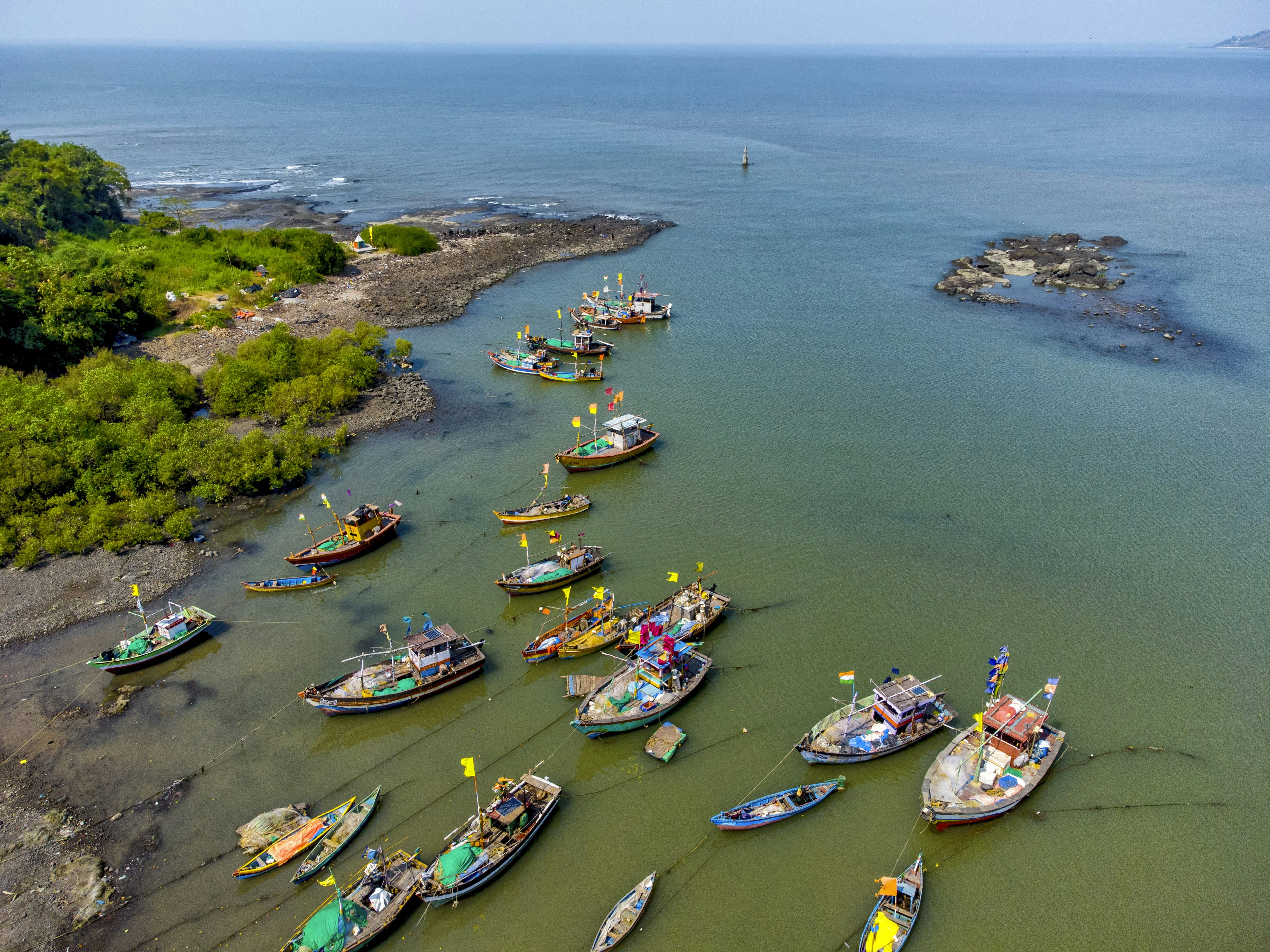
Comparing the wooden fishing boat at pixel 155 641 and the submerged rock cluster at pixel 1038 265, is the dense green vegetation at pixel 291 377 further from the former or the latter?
the submerged rock cluster at pixel 1038 265

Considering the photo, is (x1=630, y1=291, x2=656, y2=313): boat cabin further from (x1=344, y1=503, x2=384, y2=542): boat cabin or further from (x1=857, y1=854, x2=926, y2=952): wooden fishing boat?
(x1=857, y1=854, x2=926, y2=952): wooden fishing boat

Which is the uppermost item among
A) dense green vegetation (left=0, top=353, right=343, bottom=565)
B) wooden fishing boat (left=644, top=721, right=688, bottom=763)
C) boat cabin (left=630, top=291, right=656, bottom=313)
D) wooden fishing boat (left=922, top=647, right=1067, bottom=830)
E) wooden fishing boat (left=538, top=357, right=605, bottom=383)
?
boat cabin (left=630, top=291, right=656, bottom=313)

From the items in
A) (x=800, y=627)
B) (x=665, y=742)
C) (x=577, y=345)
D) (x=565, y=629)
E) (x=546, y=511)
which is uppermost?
(x=577, y=345)

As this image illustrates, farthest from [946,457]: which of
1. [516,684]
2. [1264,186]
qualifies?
[1264,186]

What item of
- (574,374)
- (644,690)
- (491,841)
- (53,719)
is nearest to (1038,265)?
(574,374)

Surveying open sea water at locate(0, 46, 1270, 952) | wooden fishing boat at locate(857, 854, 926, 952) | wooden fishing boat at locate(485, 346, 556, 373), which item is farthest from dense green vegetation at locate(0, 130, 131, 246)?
wooden fishing boat at locate(857, 854, 926, 952)

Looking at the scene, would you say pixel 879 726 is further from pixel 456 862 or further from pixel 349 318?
pixel 349 318
